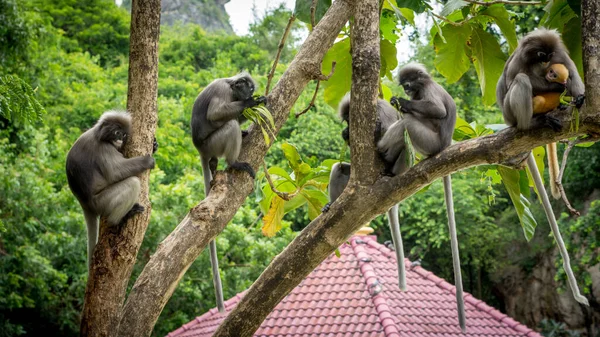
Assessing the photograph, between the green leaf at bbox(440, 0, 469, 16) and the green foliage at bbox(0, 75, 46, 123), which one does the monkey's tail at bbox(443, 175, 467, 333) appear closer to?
the green leaf at bbox(440, 0, 469, 16)

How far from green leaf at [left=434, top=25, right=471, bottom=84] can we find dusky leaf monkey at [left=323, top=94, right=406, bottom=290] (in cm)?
55

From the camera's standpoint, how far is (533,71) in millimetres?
4629

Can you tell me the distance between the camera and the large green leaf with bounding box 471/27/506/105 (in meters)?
5.52

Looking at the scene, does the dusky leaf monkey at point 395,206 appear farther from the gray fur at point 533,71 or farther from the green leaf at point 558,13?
the green leaf at point 558,13

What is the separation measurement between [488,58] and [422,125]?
2.96ft

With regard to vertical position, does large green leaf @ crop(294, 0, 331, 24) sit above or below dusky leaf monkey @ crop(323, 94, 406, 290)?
above

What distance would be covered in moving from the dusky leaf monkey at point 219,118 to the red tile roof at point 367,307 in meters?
4.40

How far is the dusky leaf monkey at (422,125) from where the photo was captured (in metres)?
5.10

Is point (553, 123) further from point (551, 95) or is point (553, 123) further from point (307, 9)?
point (307, 9)

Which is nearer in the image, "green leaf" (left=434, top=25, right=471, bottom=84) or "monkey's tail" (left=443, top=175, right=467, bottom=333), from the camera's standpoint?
"monkey's tail" (left=443, top=175, right=467, bottom=333)

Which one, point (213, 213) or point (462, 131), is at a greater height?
point (462, 131)

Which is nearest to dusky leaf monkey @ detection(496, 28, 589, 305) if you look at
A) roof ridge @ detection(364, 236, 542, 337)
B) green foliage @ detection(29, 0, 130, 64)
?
roof ridge @ detection(364, 236, 542, 337)

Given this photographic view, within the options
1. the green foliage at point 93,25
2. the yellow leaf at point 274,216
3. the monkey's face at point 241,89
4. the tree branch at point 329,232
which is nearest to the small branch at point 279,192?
the yellow leaf at point 274,216

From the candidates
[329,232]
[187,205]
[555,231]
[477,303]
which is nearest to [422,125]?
[555,231]
